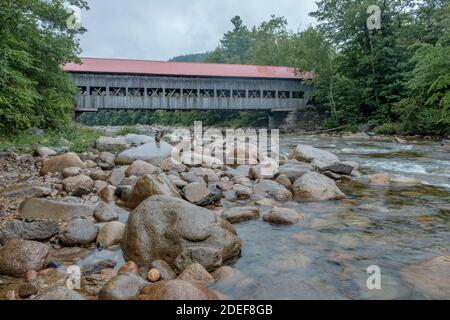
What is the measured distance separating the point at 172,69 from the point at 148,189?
22.2m

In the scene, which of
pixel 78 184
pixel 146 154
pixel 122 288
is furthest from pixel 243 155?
pixel 122 288

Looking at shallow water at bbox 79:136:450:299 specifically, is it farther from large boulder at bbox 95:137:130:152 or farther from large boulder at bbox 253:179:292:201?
large boulder at bbox 95:137:130:152

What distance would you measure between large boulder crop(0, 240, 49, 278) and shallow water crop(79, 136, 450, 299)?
0.40 metres

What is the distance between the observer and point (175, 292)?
2.71m

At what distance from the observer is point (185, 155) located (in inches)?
358

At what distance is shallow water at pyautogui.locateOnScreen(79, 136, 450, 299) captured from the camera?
312 cm

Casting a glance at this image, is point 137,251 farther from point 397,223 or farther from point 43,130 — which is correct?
point 43,130

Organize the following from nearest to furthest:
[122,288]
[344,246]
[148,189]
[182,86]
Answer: [122,288] < [344,246] < [148,189] < [182,86]

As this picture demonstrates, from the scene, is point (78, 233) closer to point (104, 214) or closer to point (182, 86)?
point (104, 214)

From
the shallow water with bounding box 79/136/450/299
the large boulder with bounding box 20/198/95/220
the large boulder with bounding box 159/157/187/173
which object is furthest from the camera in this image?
the large boulder with bounding box 159/157/187/173

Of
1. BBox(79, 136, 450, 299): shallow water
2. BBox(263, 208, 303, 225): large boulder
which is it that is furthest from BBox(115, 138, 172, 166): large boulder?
BBox(263, 208, 303, 225): large boulder

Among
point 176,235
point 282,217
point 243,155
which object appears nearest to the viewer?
point 176,235

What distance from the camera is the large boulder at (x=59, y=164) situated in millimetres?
7262
